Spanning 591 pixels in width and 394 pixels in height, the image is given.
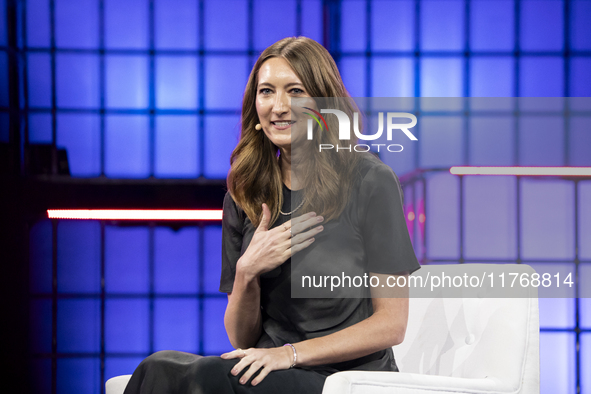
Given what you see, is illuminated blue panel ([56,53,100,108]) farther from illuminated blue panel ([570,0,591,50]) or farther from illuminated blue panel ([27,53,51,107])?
illuminated blue panel ([570,0,591,50])

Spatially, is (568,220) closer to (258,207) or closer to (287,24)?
(287,24)

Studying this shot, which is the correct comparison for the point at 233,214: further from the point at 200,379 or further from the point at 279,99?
the point at 200,379

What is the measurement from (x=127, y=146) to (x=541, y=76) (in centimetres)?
243

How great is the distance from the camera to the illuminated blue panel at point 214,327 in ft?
8.71

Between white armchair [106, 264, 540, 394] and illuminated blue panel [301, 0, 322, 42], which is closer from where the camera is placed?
white armchair [106, 264, 540, 394]

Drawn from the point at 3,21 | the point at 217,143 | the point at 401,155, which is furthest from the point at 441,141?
the point at 3,21

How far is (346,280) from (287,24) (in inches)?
74.7

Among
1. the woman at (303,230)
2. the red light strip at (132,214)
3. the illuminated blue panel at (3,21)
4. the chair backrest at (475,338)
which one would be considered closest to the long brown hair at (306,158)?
the woman at (303,230)

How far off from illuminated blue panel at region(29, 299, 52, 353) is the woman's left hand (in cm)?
207

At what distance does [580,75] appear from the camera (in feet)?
8.65

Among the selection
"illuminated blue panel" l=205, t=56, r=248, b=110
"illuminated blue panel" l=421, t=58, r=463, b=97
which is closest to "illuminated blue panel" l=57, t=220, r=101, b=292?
"illuminated blue panel" l=205, t=56, r=248, b=110

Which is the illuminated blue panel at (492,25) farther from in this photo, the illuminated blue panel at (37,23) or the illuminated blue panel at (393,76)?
the illuminated blue panel at (37,23)

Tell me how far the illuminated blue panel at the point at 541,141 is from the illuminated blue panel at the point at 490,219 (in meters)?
0.19

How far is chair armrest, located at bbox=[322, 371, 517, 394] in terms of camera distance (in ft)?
3.31
